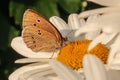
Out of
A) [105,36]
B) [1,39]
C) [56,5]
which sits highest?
[105,36]

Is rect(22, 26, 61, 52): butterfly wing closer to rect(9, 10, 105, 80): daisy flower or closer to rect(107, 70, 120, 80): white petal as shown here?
rect(9, 10, 105, 80): daisy flower

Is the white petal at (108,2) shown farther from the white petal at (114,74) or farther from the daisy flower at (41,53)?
the daisy flower at (41,53)

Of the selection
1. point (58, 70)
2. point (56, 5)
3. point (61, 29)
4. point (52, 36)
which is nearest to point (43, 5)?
point (56, 5)

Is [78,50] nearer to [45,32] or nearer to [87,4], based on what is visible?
[45,32]

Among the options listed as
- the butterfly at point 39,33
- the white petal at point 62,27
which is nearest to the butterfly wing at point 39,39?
the butterfly at point 39,33

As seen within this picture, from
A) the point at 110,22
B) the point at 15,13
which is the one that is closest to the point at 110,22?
the point at 110,22

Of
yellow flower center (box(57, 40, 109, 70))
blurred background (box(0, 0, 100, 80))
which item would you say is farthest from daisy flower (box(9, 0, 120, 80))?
blurred background (box(0, 0, 100, 80))
